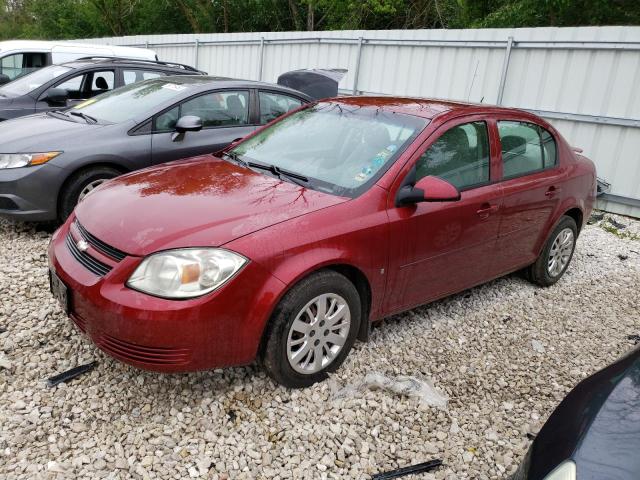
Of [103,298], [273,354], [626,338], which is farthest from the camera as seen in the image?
[626,338]

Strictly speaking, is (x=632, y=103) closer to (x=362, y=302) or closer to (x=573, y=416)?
(x=362, y=302)

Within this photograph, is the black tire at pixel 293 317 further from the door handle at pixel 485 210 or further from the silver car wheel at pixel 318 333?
the door handle at pixel 485 210

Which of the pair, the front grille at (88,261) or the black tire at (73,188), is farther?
the black tire at (73,188)

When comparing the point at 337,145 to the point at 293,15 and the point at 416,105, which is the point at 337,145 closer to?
the point at 416,105

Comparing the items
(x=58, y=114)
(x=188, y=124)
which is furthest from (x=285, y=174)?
→ (x=58, y=114)

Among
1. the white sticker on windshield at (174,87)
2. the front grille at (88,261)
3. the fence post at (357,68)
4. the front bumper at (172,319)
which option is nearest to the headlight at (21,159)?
the white sticker on windshield at (174,87)

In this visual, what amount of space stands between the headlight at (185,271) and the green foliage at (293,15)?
1241cm

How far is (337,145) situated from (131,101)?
Answer: 290 cm

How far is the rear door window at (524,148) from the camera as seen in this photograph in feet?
13.3

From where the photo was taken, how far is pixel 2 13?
127ft

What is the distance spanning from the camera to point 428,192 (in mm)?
3146

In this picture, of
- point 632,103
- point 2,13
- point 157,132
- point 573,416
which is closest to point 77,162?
point 157,132

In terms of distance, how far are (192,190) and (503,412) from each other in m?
2.24

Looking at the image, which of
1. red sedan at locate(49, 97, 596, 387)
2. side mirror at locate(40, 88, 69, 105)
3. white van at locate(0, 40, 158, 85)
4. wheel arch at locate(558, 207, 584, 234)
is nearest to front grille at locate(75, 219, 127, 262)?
red sedan at locate(49, 97, 596, 387)
